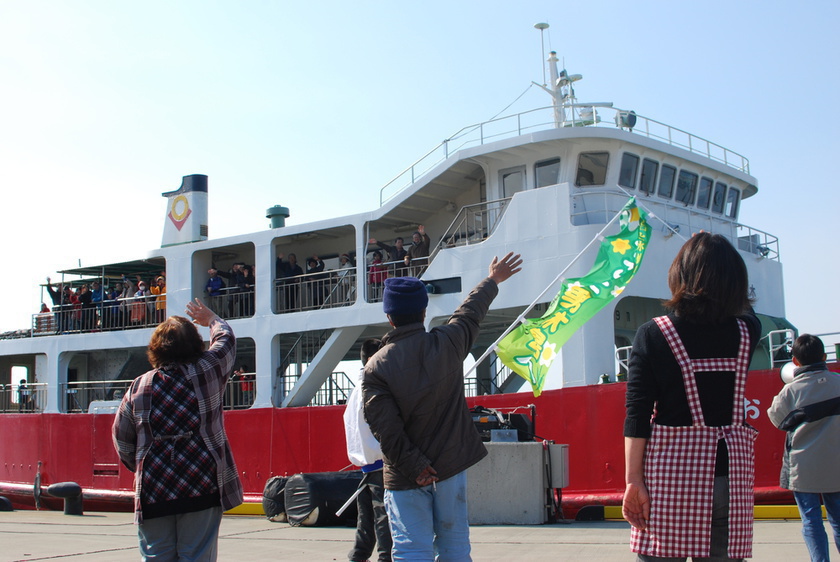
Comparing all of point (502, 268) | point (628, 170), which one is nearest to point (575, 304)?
point (628, 170)

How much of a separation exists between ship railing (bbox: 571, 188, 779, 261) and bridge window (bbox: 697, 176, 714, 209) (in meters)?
0.25

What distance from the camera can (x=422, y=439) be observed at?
3967mm

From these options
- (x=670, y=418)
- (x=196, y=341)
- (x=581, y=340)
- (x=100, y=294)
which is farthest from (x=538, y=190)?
(x=100, y=294)

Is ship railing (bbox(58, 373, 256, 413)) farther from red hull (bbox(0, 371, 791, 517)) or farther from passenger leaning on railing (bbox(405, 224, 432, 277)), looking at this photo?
passenger leaning on railing (bbox(405, 224, 432, 277))

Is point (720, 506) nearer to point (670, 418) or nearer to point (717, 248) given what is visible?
point (670, 418)

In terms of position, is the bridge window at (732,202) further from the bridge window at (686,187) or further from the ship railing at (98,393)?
the ship railing at (98,393)

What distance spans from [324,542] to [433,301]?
22.7 ft

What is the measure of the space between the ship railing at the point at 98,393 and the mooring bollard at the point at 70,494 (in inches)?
206

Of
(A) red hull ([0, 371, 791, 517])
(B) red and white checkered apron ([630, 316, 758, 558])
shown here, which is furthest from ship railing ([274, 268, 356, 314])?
(B) red and white checkered apron ([630, 316, 758, 558])

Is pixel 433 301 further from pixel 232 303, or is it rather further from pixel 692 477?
pixel 692 477

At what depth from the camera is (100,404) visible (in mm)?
17469

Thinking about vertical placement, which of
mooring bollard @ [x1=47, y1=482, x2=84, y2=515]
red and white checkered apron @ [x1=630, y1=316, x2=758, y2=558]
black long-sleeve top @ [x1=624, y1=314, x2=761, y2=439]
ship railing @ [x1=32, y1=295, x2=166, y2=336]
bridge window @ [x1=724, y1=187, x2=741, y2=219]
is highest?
bridge window @ [x1=724, y1=187, x2=741, y2=219]

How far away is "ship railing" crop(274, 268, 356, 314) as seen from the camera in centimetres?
1658

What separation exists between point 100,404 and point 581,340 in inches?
401
